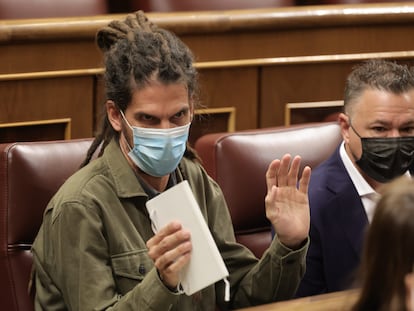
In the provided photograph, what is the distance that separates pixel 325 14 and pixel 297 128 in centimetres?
39

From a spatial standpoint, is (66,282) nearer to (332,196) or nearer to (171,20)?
(332,196)

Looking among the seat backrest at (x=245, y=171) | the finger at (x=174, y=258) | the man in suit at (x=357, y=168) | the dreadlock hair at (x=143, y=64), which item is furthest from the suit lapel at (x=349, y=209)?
the finger at (x=174, y=258)

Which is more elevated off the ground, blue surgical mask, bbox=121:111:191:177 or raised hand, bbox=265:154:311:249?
blue surgical mask, bbox=121:111:191:177

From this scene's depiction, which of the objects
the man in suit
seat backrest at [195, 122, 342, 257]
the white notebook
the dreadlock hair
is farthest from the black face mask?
the white notebook

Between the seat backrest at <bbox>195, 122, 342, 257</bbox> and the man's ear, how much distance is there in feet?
0.68

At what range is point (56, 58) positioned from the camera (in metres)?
1.47

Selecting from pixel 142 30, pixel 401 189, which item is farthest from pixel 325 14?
pixel 401 189

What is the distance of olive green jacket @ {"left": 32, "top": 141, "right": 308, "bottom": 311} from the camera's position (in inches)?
39.6

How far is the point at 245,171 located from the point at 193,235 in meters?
0.36

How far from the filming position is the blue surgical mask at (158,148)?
3.49 ft

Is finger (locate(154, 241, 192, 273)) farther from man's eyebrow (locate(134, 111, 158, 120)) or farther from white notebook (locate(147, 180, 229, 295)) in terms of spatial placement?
man's eyebrow (locate(134, 111, 158, 120))

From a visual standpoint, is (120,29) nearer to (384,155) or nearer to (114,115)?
(114,115)

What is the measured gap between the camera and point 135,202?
3.49ft

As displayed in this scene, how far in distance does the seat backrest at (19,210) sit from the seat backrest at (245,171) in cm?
23
